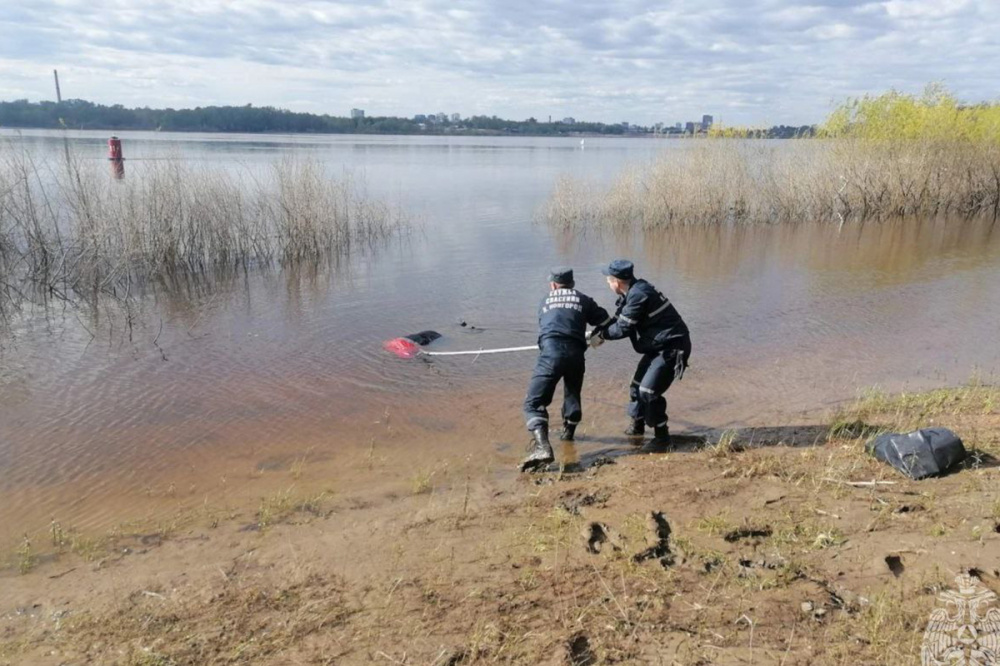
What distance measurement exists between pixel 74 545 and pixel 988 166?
103 feet

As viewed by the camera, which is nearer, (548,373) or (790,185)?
(548,373)

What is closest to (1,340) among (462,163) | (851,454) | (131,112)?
(851,454)

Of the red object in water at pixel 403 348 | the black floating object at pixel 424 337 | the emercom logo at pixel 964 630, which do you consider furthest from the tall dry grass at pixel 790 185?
the emercom logo at pixel 964 630

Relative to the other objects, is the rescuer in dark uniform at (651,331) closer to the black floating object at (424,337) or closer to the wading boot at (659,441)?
the wading boot at (659,441)

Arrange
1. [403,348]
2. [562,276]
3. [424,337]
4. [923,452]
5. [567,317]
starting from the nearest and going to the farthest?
[923,452] < [567,317] < [562,276] < [403,348] < [424,337]

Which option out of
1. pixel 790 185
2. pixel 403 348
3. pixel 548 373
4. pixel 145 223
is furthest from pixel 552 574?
pixel 790 185

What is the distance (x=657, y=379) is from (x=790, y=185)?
19.5 meters

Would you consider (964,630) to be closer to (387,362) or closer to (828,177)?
(387,362)

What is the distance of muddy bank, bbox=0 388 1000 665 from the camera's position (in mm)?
3176

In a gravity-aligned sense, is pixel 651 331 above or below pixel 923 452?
above

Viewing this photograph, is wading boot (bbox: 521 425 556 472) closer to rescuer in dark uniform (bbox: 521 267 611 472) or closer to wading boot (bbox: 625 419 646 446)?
rescuer in dark uniform (bbox: 521 267 611 472)

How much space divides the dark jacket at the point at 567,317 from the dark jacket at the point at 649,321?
0.25 meters

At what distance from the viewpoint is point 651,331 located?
6.24m

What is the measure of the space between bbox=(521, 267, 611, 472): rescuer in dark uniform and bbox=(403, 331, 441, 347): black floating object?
3.66 metres
